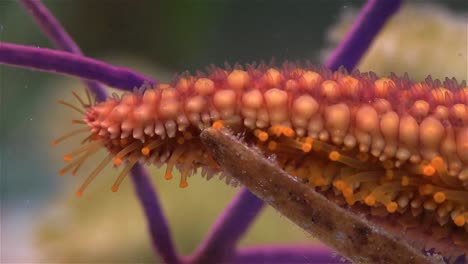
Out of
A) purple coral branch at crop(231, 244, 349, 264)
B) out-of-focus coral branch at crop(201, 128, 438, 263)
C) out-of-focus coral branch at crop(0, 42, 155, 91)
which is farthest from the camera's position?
purple coral branch at crop(231, 244, 349, 264)

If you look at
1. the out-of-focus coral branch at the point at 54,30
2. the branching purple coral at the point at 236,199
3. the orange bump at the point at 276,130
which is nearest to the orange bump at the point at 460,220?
the orange bump at the point at 276,130

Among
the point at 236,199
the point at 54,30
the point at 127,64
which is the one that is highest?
the point at 54,30

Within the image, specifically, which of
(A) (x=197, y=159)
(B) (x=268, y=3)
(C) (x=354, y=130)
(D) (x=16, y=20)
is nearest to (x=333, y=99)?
(C) (x=354, y=130)

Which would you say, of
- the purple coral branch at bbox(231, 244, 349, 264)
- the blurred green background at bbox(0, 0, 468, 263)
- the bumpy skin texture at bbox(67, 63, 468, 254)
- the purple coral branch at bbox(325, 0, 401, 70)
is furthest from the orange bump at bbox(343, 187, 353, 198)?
the blurred green background at bbox(0, 0, 468, 263)

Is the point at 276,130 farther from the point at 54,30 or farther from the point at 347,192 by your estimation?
the point at 54,30

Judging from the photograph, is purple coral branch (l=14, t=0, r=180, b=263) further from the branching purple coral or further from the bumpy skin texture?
the bumpy skin texture

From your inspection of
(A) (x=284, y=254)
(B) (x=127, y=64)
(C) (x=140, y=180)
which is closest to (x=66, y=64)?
(C) (x=140, y=180)
